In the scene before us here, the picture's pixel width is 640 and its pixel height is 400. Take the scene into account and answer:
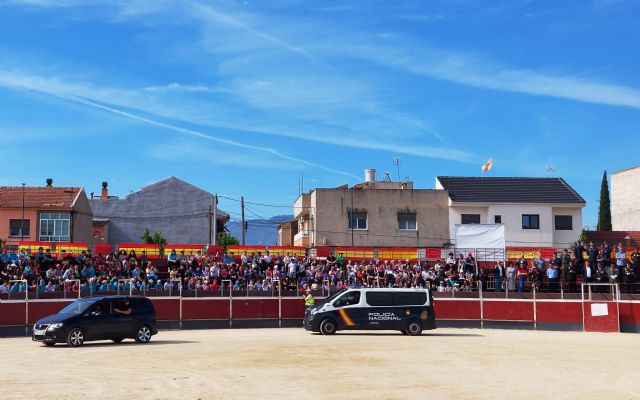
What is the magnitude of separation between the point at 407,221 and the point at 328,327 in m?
33.5

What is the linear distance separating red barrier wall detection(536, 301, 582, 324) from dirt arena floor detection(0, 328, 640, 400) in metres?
6.29

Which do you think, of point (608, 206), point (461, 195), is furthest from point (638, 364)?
point (608, 206)

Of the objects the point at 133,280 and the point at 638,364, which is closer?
the point at 638,364

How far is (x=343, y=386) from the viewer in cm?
1723

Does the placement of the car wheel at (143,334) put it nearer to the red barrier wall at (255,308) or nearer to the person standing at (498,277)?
the red barrier wall at (255,308)

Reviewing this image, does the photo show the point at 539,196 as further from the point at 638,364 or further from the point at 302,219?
the point at 638,364

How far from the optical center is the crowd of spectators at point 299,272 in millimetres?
37188

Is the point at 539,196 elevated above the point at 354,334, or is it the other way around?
the point at 539,196

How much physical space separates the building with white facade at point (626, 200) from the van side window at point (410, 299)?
159 feet

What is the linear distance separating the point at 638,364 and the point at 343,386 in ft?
31.3

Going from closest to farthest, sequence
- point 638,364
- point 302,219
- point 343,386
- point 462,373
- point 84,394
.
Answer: point 84,394, point 343,386, point 462,373, point 638,364, point 302,219

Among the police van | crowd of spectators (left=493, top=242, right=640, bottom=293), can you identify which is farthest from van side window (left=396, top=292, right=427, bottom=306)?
crowd of spectators (left=493, top=242, right=640, bottom=293)

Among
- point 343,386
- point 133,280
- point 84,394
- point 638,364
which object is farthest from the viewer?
point 133,280

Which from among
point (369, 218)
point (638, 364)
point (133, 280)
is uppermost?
point (369, 218)
